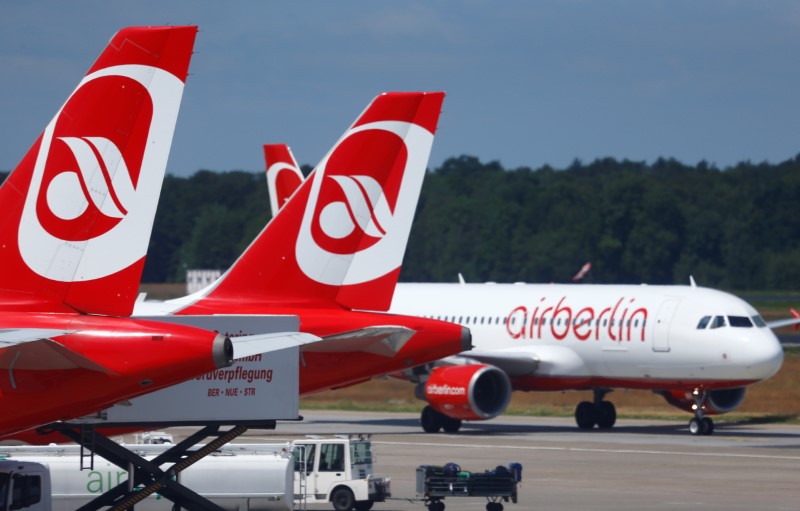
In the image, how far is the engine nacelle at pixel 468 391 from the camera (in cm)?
4316

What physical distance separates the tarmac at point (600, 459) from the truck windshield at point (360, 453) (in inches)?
36.2

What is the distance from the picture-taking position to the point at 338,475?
91.9 ft

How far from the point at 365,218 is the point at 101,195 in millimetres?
9027

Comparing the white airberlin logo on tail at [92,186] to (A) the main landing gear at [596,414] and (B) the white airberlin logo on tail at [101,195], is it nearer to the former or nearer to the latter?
(B) the white airberlin logo on tail at [101,195]

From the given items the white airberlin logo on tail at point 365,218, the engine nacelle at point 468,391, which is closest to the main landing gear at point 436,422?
the engine nacelle at point 468,391

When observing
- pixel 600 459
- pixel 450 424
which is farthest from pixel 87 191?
pixel 450 424

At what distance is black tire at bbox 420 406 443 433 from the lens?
152ft

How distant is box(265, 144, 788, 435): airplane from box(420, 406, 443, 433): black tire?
1.2 inches

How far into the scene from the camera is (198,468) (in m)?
25.4

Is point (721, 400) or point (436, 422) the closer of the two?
point (721, 400)

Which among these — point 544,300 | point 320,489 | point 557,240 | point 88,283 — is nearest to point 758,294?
point 557,240

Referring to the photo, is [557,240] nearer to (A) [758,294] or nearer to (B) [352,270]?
(A) [758,294]

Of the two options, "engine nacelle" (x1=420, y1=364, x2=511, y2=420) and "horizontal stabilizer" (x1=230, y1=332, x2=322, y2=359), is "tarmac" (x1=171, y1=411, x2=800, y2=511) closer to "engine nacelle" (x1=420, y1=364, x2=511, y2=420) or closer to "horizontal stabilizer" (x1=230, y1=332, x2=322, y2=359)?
"engine nacelle" (x1=420, y1=364, x2=511, y2=420)

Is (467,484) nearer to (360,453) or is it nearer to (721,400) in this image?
(360,453)
